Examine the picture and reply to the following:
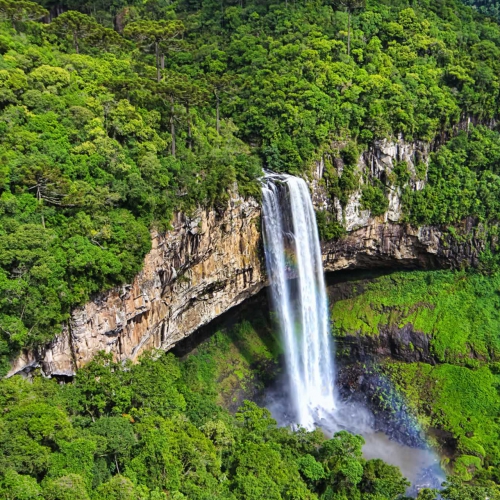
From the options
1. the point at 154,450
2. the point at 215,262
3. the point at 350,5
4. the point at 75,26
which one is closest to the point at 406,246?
the point at 215,262

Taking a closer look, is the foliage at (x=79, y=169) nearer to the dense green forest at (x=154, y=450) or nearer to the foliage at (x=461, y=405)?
the dense green forest at (x=154, y=450)

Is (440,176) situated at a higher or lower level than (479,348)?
higher

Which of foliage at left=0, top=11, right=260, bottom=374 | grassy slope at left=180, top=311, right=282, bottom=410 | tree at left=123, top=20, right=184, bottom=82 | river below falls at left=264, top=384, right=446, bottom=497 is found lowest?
river below falls at left=264, top=384, right=446, bottom=497

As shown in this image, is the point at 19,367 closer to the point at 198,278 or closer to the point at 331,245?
the point at 198,278

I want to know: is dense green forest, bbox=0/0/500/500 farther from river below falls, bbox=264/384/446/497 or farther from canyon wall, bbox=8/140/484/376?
river below falls, bbox=264/384/446/497

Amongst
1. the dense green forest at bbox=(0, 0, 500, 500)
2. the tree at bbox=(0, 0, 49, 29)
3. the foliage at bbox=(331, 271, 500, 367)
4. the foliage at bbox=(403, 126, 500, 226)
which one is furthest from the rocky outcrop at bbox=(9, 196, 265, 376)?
the tree at bbox=(0, 0, 49, 29)

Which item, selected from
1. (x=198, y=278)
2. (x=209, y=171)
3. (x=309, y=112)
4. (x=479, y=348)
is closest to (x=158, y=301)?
(x=198, y=278)
